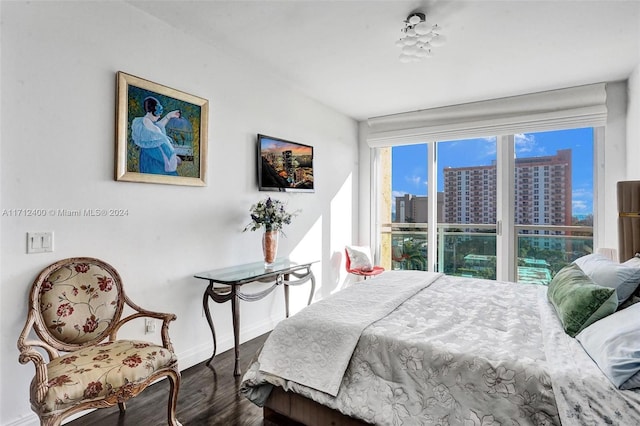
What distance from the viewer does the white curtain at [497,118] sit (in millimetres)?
3652

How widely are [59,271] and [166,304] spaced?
30.6 inches

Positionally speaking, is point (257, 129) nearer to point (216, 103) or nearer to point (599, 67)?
point (216, 103)

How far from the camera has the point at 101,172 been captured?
2.18 m

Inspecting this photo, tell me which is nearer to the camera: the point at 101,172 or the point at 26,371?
the point at 26,371

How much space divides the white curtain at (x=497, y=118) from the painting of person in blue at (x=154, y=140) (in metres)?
3.12

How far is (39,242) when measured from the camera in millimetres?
1906

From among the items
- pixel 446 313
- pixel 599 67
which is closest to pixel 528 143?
pixel 599 67

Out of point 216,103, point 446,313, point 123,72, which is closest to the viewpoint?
point 446,313

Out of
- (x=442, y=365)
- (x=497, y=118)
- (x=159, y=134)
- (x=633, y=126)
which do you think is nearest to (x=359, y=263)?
(x=497, y=118)

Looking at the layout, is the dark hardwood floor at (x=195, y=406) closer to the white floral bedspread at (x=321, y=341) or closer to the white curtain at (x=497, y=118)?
the white floral bedspread at (x=321, y=341)

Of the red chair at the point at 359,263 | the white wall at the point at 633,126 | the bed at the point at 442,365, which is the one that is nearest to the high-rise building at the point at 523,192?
the white wall at the point at 633,126

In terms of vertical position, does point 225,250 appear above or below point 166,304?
above

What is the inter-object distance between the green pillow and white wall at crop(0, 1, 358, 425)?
2420 millimetres

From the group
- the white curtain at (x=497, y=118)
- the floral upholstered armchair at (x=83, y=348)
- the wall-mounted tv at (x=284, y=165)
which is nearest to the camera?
the floral upholstered armchair at (x=83, y=348)
